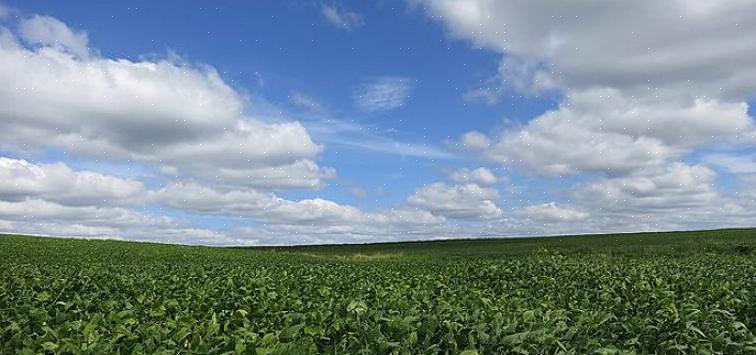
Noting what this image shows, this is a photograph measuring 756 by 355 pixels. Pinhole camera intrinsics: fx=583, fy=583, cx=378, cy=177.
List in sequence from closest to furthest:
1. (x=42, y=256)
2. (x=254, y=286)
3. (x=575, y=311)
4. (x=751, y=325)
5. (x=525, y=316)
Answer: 1. (x=525, y=316)
2. (x=575, y=311)
3. (x=751, y=325)
4. (x=254, y=286)
5. (x=42, y=256)

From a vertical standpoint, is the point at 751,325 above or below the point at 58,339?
below

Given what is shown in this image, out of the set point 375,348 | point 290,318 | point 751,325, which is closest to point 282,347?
point 375,348

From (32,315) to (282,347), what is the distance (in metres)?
4.30

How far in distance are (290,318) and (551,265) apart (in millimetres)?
20003

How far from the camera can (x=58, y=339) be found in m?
5.72

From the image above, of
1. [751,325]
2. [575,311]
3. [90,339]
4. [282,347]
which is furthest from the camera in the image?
[751,325]

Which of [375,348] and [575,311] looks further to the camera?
[575,311]

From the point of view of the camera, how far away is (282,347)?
4934 millimetres

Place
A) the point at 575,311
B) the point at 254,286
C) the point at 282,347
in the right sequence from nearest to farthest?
the point at 282,347, the point at 575,311, the point at 254,286

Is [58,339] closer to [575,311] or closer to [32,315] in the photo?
[32,315]

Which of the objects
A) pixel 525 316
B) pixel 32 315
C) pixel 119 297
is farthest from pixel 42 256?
pixel 525 316

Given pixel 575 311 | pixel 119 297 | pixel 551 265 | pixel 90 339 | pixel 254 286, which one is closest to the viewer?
pixel 90 339

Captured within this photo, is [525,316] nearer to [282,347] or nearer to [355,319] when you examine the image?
[355,319]

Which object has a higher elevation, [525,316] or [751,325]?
[525,316]
